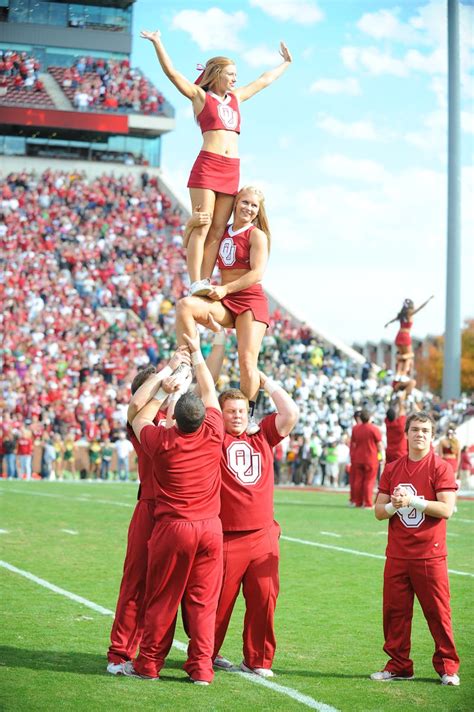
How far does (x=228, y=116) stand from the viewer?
676 centimetres

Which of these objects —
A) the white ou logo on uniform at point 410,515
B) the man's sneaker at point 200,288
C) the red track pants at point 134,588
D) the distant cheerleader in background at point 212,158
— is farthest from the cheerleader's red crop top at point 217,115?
the white ou logo on uniform at point 410,515

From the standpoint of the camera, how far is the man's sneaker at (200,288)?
21.5ft

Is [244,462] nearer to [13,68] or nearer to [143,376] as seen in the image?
[143,376]

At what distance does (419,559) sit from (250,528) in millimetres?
928

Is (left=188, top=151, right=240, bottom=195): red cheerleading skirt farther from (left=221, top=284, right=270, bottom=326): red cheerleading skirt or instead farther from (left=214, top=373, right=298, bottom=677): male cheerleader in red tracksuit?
(left=214, top=373, right=298, bottom=677): male cheerleader in red tracksuit

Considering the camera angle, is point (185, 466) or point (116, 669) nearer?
point (185, 466)

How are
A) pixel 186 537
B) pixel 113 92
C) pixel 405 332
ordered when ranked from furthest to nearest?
pixel 113 92
pixel 405 332
pixel 186 537

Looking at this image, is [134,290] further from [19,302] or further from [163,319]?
[19,302]

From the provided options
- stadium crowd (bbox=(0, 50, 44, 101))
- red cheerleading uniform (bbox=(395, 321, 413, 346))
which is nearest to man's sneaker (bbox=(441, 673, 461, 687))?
stadium crowd (bbox=(0, 50, 44, 101))

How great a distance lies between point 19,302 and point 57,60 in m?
21.4

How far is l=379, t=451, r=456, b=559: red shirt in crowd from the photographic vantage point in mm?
6277

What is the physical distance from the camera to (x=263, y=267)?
6.74 m

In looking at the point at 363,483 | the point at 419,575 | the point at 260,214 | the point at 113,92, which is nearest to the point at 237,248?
the point at 260,214

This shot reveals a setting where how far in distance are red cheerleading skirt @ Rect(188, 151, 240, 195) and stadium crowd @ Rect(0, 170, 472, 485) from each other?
1720cm
